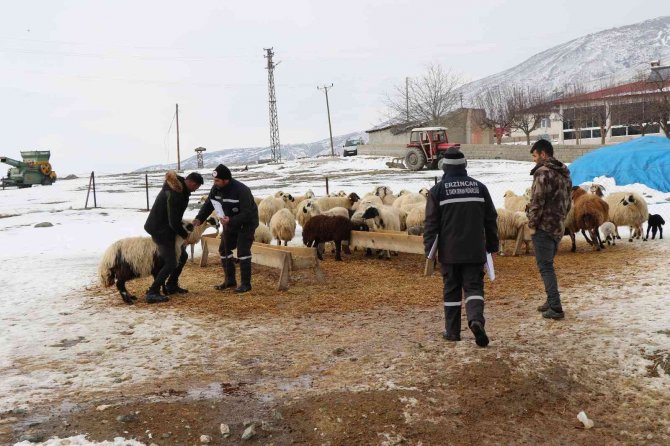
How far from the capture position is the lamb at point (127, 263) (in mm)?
8070

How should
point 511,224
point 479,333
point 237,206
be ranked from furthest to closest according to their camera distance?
1. point 511,224
2. point 237,206
3. point 479,333

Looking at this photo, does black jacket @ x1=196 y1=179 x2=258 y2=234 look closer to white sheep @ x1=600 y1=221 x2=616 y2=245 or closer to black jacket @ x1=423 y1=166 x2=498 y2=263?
black jacket @ x1=423 y1=166 x2=498 y2=263

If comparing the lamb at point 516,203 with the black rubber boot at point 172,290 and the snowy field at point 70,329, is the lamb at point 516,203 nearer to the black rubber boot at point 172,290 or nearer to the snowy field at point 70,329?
the snowy field at point 70,329

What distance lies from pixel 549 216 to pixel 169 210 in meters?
4.52

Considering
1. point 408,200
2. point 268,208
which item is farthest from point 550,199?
point 268,208

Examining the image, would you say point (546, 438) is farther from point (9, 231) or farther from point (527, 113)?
point (527, 113)

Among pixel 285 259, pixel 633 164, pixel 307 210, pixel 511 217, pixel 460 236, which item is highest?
pixel 633 164

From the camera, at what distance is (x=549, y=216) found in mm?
6590

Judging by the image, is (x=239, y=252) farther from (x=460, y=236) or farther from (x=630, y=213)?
(x=630, y=213)

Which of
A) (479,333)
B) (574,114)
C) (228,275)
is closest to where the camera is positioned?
(479,333)

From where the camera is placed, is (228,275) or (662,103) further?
(662,103)

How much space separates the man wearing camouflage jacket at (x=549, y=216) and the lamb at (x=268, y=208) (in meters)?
8.54

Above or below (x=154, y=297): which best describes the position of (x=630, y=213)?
above

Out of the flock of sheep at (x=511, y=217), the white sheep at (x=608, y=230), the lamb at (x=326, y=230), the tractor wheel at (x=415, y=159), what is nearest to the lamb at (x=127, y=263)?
the lamb at (x=326, y=230)
